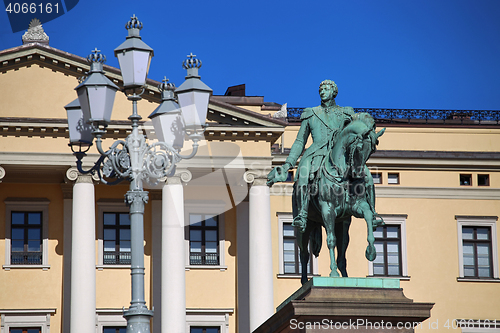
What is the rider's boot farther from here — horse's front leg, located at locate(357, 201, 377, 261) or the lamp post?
the lamp post

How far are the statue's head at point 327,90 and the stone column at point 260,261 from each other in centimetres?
1685

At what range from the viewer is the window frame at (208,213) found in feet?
114

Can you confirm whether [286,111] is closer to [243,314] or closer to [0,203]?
[243,314]

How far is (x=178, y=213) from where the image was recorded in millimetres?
32125

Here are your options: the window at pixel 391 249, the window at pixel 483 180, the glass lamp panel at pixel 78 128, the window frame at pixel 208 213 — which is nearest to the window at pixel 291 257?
the window frame at pixel 208 213

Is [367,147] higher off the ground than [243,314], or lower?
higher

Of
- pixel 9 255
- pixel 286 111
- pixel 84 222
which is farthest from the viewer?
pixel 286 111

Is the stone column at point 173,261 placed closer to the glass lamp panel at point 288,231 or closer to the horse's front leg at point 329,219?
the glass lamp panel at point 288,231

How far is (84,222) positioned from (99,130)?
18.1 meters

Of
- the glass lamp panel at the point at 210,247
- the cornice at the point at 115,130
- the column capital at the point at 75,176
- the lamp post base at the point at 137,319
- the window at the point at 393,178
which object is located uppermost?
the cornice at the point at 115,130

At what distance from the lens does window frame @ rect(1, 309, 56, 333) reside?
3372 cm

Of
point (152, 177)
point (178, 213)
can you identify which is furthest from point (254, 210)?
point (152, 177)

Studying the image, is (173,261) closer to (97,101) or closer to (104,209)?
(104,209)

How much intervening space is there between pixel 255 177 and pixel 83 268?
6.26 metres
